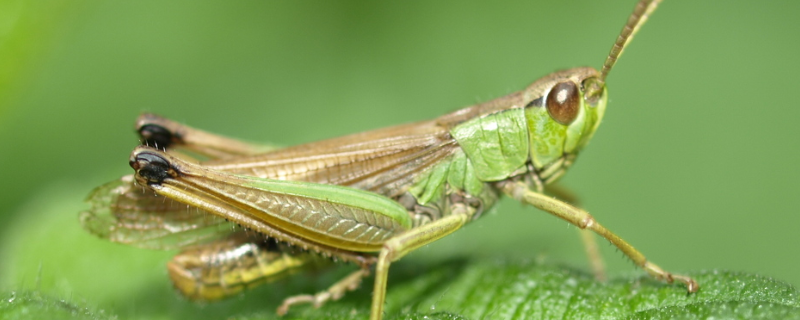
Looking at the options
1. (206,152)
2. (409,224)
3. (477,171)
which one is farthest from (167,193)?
(477,171)

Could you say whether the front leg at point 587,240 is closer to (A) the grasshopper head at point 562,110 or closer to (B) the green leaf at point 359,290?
(B) the green leaf at point 359,290

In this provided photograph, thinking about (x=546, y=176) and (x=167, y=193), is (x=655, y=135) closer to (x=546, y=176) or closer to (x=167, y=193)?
(x=546, y=176)

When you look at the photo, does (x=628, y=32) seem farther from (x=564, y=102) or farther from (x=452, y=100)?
(x=452, y=100)

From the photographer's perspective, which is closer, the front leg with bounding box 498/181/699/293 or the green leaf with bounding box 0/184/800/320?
the green leaf with bounding box 0/184/800/320

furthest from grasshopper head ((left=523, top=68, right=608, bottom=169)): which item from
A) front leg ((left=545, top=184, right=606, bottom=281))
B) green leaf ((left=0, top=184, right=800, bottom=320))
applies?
front leg ((left=545, top=184, right=606, bottom=281))

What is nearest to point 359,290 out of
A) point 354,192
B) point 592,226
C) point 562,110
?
point 354,192

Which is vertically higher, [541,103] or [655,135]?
[655,135]

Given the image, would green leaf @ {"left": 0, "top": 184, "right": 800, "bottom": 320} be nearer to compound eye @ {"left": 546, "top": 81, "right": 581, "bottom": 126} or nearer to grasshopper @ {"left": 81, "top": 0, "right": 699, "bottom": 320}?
grasshopper @ {"left": 81, "top": 0, "right": 699, "bottom": 320}
